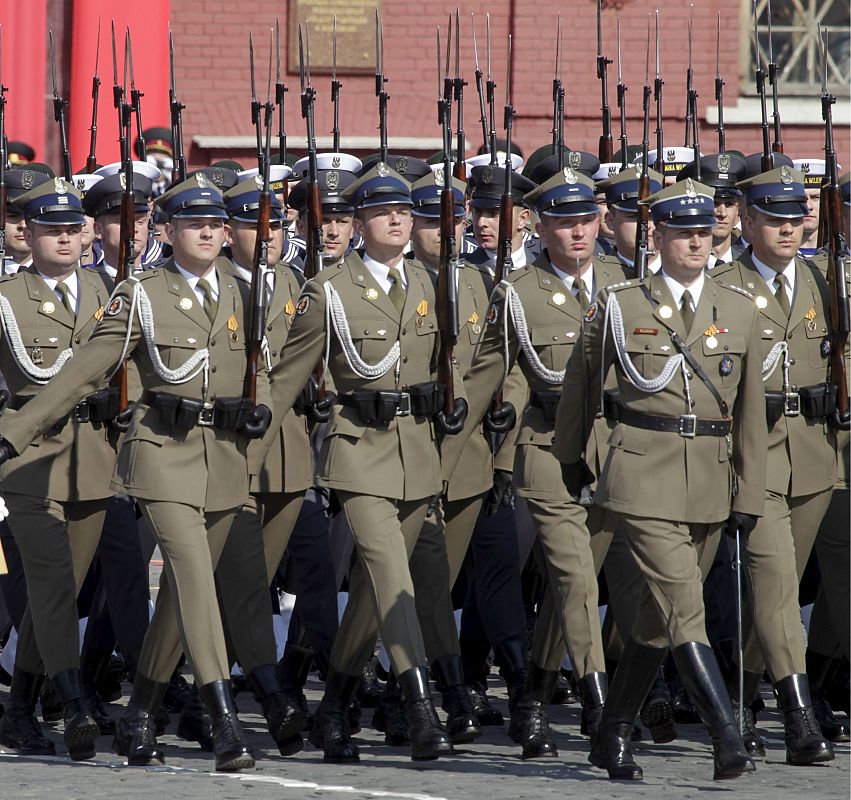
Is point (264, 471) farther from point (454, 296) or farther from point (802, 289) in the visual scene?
point (802, 289)

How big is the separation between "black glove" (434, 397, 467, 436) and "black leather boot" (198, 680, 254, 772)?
1131mm

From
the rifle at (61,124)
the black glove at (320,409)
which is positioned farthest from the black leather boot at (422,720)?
the rifle at (61,124)

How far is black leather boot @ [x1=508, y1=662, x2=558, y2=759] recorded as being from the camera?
7324 mm

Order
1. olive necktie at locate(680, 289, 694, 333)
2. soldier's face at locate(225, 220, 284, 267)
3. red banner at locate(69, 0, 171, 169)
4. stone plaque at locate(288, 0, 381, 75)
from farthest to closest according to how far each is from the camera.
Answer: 1. stone plaque at locate(288, 0, 381, 75)
2. red banner at locate(69, 0, 171, 169)
3. soldier's face at locate(225, 220, 284, 267)
4. olive necktie at locate(680, 289, 694, 333)

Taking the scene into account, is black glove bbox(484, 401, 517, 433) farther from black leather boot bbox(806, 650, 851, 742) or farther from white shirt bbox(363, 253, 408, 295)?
black leather boot bbox(806, 650, 851, 742)

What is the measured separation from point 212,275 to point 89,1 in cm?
1156

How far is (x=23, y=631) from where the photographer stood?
25.2 ft

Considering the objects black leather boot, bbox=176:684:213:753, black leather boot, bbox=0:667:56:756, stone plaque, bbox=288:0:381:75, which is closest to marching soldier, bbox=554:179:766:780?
black leather boot, bbox=176:684:213:753

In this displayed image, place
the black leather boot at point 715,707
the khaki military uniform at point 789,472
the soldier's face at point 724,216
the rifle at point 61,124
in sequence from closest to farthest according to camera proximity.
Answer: the black leather boot at point 715,707 → the khaki military uniform at point 789,472 → the soldier's face at point 724,216 → the rifle at point 61,124

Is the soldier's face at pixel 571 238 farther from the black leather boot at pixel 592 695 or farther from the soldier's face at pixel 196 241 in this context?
the black leather boot at pixel 592 695

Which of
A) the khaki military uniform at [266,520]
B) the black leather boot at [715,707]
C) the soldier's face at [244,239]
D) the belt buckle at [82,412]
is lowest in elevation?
the black leather boot at [715,707]

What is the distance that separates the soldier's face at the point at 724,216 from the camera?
876cm

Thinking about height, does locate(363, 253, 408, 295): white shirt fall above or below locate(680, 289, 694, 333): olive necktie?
above

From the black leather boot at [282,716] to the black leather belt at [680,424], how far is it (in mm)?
1424
